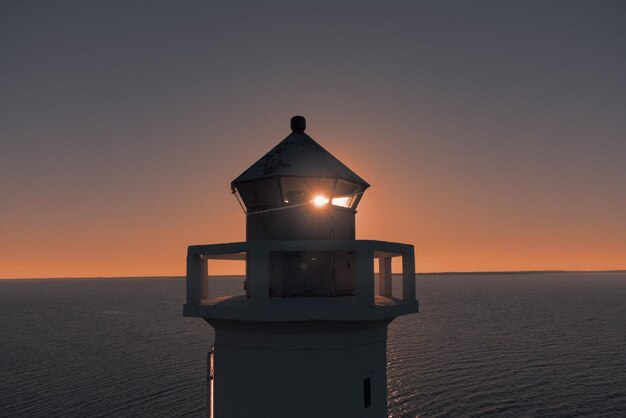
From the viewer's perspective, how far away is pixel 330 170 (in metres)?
9.09

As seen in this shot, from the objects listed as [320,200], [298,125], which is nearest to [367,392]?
[320,200]

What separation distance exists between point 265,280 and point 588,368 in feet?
177

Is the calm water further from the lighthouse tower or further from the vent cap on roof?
the vent cap on roof

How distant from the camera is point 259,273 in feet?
→ 25.9

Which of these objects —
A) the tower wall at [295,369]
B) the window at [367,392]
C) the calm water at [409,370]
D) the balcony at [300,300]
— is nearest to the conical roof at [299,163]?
the balcony at [300,300]

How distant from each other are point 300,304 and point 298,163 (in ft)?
9.20

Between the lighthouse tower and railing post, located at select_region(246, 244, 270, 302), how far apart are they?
0.02 m

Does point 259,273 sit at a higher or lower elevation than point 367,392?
higher

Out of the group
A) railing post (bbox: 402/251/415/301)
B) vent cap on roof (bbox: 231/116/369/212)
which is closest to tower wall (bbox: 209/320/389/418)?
railing post (bbox: 402/251/415/301)

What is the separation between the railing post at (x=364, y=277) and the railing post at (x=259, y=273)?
5.04 feet

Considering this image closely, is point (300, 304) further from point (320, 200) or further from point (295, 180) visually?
point (295, 180)

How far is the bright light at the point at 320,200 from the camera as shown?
907 centimetres

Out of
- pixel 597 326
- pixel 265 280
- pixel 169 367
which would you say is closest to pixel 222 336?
pixel 265 280

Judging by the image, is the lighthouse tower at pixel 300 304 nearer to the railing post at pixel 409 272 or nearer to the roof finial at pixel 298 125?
the railing post at pixel 409 272
